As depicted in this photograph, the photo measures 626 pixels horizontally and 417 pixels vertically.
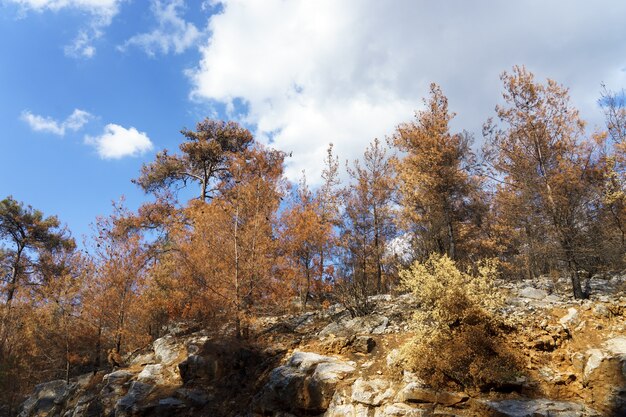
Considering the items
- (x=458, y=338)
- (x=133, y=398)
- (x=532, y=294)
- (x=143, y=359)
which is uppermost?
(x=532, y=294)

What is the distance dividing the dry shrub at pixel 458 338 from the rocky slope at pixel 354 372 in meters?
0.31

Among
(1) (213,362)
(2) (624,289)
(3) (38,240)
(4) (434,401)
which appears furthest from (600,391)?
(3) (38,240)

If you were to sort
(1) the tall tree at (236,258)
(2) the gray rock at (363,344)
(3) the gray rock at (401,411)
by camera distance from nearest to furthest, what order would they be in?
(3) the gray rock at (401,411) → (2) the gray rock at (363,344) → (1) the tall tree at (236,258)

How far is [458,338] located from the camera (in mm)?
8562

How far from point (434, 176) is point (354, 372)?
9.88 meters

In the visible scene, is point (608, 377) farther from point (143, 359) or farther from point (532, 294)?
point (143, 359)

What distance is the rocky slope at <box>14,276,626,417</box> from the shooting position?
7430mm

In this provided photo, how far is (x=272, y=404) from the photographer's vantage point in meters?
10.5

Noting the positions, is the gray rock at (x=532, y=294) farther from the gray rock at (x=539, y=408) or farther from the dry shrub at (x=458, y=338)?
the gray rock at (x=539, y=408)

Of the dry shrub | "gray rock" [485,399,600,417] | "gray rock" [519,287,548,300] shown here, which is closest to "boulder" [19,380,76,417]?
the dry shrub

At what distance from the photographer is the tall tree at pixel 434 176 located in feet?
54.5

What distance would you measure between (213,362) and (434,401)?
26.6 ft

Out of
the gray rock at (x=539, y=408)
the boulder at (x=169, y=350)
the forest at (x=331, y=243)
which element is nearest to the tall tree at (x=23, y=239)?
the forest at (x=331, y=243)

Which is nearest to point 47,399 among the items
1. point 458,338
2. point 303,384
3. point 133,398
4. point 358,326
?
point 133,398
